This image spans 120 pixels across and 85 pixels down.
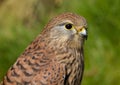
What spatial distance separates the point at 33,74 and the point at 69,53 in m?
0.49

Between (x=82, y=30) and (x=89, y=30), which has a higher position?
(x=89, y=30)

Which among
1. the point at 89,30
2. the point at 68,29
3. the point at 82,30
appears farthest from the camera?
the point at 89,30

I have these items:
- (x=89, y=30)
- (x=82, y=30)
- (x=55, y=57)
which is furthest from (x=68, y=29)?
(x=89, y=30)

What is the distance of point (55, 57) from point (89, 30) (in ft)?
10.8

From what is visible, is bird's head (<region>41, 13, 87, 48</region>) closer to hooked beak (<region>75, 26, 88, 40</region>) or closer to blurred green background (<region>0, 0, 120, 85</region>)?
hooked beak (<region>75, 26, 88, 40</region>)

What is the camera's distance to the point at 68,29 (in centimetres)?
732

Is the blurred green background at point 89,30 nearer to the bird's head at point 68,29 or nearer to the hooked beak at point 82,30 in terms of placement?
the bird's head at point 68,29

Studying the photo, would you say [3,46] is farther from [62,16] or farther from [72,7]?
[62,16]

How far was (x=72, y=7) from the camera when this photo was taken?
35.4ft

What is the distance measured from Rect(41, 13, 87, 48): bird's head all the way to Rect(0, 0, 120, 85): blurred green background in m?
2.77

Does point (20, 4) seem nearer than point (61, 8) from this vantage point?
No

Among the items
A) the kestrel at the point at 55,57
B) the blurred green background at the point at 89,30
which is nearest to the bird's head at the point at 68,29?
the kestrel at the point at 55,57

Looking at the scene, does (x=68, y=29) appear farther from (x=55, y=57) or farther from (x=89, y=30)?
(x=89, y=30)

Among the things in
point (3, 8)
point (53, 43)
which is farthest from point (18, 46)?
point (53, 43)
